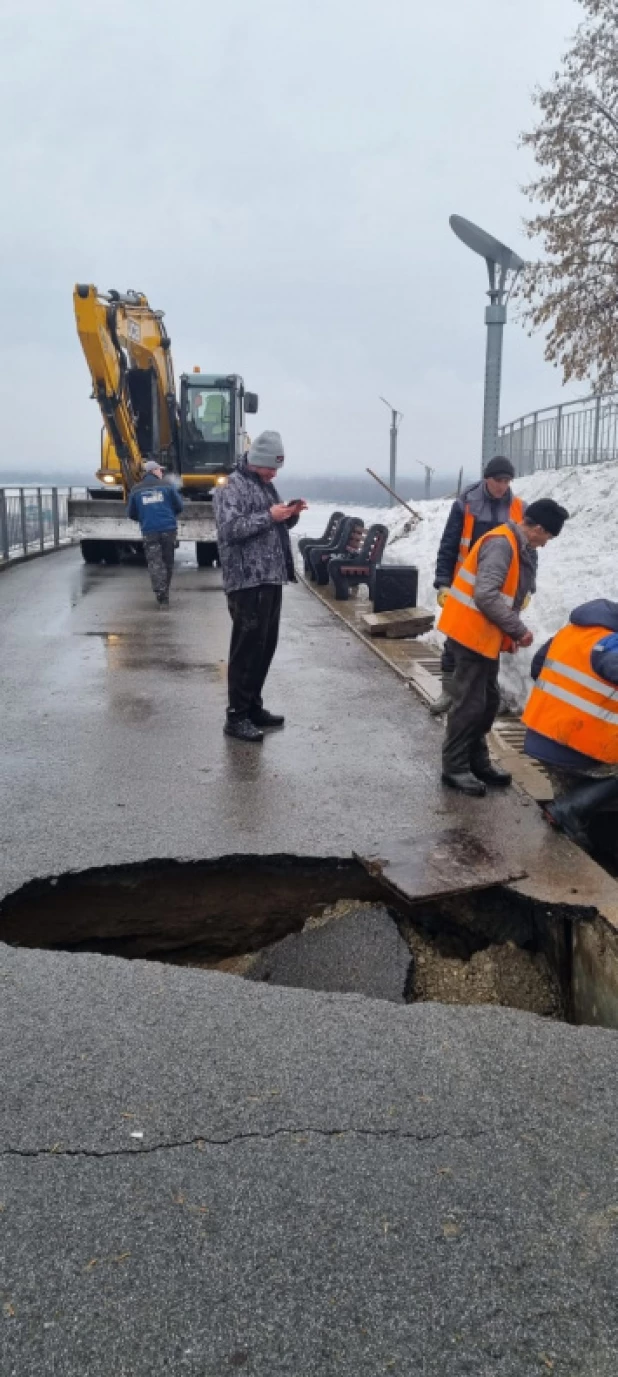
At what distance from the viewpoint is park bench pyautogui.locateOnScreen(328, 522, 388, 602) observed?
14.7 meters

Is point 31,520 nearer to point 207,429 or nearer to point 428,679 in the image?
point 207,429

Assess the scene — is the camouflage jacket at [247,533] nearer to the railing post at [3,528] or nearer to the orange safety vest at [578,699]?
the orange safety vest at [578,699]

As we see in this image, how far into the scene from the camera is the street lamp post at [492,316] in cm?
1273

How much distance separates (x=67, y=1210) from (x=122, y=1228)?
0.49 feet

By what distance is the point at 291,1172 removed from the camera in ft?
8.09

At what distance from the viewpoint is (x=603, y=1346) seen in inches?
79.4

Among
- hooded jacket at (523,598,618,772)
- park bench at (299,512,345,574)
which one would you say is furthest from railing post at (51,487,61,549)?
hooded jacket at (523,598,618,772)

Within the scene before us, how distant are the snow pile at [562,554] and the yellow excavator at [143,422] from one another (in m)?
4.04

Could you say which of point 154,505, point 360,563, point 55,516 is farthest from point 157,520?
point 55,516

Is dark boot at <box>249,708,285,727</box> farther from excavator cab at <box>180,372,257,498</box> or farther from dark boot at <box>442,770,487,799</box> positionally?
excavator cab at <box>180,372,257,498</box>

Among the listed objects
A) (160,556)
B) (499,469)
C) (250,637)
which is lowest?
(250,637)

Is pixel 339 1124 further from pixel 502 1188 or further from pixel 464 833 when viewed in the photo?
pixel 464 833

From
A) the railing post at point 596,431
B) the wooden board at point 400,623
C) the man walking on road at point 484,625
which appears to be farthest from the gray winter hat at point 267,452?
the railing post at point 596,431

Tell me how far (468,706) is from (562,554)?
746cm
